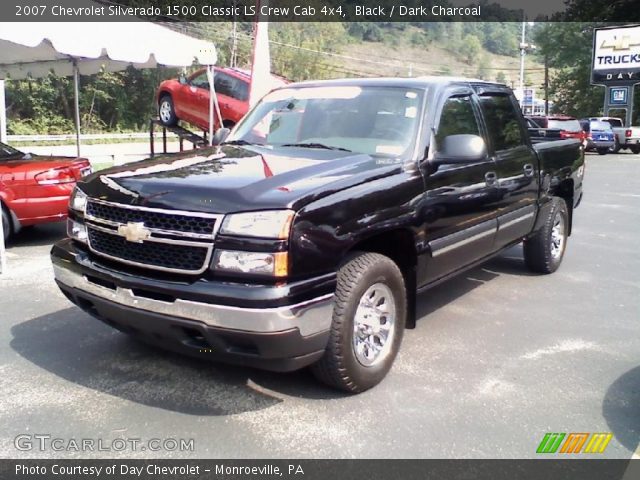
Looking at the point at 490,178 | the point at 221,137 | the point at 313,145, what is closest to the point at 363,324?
the point at 313,145

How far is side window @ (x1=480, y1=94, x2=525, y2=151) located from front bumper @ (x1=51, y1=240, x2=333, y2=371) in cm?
251

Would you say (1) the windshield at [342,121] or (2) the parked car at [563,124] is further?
(2) the parked car at [563,124]

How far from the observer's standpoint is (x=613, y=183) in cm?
1518

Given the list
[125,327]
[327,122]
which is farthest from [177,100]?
[125,327]

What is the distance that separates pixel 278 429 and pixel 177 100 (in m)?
12.0

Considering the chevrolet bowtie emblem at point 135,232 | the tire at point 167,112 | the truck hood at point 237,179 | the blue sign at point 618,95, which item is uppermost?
the blue sign at point 618,95

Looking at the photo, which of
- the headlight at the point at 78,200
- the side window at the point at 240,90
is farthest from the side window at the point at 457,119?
the side window at the point at 240,90

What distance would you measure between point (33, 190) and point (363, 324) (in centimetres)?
520

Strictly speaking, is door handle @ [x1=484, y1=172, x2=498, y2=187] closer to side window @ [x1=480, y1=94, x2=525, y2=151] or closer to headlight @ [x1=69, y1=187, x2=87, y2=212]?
side window @ [x1=480, y1=94, x2=525, y2=151]

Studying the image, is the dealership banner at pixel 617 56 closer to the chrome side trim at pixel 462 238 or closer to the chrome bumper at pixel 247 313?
the chrome side trim at pixel 462 238

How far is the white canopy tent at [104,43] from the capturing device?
787 cm

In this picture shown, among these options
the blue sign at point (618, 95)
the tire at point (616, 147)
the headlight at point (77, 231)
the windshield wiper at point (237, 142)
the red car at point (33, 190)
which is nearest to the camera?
the headlight at point (77, 231)

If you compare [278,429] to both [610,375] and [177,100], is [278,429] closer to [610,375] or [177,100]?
[610,375]
